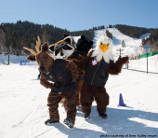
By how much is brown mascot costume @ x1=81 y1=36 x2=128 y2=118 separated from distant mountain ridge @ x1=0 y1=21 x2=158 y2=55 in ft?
5.09

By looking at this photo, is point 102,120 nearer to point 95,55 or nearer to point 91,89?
point 91,89

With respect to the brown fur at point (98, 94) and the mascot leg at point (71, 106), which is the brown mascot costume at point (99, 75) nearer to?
the brown fur at point (98, 94)

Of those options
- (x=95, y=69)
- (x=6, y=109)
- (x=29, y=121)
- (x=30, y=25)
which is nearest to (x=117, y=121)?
(x=95, y=69)

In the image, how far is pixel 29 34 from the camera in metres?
82.2

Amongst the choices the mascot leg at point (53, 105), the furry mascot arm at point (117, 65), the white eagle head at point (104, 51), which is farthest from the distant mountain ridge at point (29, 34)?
the mascot leg at point (53, 105)

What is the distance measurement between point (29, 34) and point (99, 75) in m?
84.1

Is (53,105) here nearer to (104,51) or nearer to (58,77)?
(58,77)

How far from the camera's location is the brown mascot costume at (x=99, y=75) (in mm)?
3453

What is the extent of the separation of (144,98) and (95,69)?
7.27ft

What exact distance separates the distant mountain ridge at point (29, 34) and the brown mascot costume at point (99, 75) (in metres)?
1.55

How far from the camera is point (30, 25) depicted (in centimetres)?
9988

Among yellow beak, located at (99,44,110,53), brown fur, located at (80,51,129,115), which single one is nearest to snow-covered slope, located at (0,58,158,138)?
brown fur, located at (80,51,129,115)

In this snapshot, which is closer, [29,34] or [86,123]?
[86,123]

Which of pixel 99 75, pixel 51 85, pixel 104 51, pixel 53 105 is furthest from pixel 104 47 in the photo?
pixel 53 105
